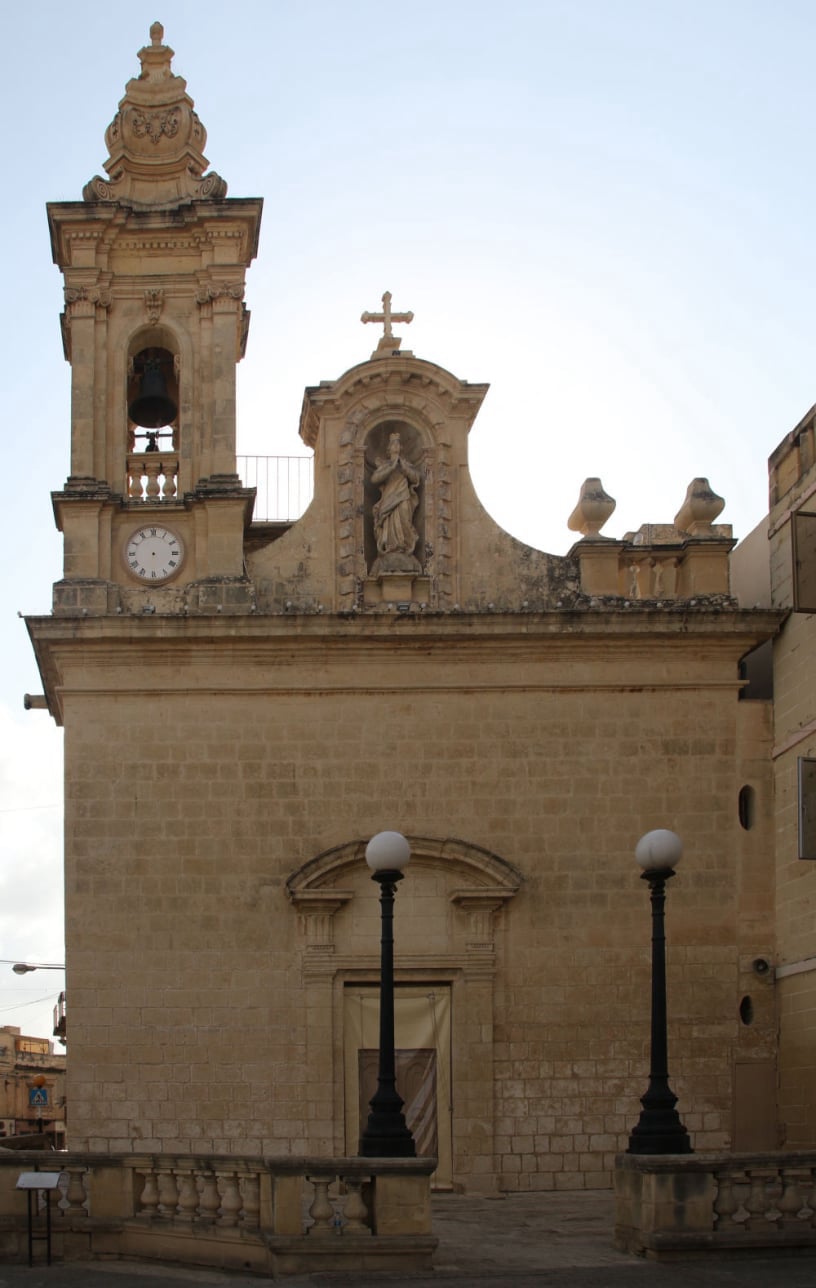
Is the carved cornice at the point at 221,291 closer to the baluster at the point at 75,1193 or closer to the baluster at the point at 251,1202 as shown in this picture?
the baluster at the point at 75,1193

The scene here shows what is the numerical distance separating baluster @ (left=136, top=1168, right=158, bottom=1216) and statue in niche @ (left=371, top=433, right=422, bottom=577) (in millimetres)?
8227

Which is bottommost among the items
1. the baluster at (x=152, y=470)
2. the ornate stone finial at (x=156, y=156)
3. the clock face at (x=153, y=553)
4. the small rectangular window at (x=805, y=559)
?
the small rectangular window at (x=805, y=559)

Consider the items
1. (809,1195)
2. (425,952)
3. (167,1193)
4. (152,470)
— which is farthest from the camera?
(152,470)

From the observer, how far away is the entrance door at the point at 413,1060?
1984cm

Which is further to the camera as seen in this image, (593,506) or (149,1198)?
(593,506)

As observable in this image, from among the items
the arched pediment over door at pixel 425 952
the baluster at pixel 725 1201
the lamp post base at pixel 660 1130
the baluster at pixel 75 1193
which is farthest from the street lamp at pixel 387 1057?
the arched pediment over door at pixel 425 952

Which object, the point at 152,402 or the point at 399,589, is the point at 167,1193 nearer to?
the point at 399,589

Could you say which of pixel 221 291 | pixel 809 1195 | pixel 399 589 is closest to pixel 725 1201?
pixel 809 1195

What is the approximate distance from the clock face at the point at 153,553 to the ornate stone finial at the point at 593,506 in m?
4.61

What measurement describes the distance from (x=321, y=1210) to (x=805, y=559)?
8740 mm

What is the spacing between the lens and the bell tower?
2100 cm

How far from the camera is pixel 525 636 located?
20.8 meters

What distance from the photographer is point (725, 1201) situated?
1359 cm

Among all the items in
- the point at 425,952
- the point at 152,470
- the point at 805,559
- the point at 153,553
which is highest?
the point at 152,470
